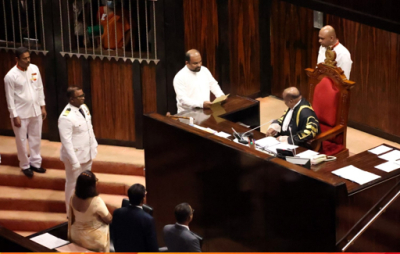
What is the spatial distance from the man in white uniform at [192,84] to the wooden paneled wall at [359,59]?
1.76m

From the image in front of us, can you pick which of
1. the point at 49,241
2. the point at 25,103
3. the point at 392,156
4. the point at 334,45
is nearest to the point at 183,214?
the point at 49,241

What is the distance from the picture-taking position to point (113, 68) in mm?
6992

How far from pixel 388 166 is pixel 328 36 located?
2089 mm

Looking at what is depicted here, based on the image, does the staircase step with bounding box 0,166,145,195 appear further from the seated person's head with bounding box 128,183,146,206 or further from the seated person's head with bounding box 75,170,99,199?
the seated person's head with bounding box 128,183,146,206

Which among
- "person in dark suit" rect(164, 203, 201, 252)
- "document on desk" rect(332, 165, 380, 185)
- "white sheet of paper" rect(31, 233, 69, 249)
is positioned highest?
Answer: "document on desk" rect(332, 165, 380, 185)

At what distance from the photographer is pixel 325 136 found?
559 centimetres

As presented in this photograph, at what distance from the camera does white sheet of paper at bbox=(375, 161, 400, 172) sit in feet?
15.4

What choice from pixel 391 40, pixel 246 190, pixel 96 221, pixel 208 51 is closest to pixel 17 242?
pixel 96 221

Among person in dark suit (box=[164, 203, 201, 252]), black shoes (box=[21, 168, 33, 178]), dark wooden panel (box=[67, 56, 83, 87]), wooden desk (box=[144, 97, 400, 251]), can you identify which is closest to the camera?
person in dark suit (box=[164, 203, 201, 252])

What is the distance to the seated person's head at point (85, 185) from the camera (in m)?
4.24

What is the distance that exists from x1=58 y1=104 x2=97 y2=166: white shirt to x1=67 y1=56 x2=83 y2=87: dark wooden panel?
1343 mm

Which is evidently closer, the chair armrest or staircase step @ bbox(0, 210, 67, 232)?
the chair armrest

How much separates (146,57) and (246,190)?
2.46 metres

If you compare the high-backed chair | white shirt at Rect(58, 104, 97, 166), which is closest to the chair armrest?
the high-backed chair
